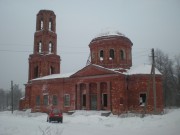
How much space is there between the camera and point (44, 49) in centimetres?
3659

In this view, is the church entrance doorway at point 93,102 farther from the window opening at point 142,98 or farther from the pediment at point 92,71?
the window opening at point 142,98

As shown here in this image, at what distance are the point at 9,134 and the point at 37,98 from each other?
2417cm

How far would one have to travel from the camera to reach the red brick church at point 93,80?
1037 inches

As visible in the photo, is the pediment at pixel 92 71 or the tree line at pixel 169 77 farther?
the tree line at pixel 169 77

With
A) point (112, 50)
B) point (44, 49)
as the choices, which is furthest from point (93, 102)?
point (44, 49)

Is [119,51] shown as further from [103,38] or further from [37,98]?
[37,98]

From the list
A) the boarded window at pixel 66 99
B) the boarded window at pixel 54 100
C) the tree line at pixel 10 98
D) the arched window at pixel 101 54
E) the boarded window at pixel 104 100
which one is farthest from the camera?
the tree line at pixel 10 98

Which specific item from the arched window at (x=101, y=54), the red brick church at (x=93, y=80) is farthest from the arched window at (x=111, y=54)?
the arched window at (x=101, y=54)

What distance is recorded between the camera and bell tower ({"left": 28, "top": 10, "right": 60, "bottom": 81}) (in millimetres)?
36500

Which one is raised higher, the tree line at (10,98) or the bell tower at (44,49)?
the bell tower at (44,49)

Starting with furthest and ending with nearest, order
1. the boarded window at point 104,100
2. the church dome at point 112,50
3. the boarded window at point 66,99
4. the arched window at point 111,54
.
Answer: the arched window at point 111,54 → the church dome at point 112,50 → the boarded window at point 66,99 → the boarded window at point 104,100

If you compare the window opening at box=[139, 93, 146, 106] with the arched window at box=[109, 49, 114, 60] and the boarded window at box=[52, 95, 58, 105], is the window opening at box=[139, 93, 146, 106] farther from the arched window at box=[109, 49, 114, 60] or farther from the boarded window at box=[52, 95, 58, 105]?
the boarded window at box=[52, 95, 58, 105]

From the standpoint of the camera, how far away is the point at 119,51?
31188 millimetres

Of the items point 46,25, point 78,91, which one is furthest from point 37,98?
point 46,25
